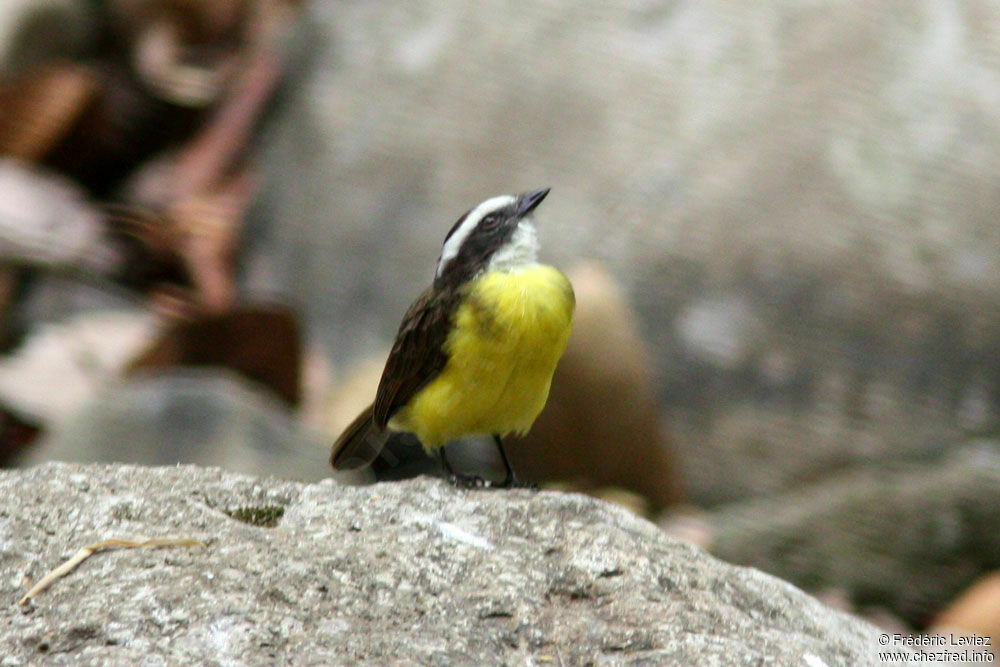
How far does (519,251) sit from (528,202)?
0.24 metres

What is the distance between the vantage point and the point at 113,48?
12.1m

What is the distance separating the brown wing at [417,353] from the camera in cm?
489

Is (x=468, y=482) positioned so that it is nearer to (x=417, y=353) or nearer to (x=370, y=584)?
(x=417, y=353)

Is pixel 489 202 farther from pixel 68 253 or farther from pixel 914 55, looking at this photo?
pixel 68 253

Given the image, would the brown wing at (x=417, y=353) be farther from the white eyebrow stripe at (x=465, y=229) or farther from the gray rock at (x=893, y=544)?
the gray rock at (x=893, y=544)

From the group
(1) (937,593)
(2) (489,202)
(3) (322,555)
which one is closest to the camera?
(3) (322,555)

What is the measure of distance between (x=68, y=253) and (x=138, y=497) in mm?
6935

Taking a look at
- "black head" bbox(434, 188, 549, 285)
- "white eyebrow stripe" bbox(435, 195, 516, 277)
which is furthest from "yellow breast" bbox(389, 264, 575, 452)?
"white eyebrow stripe" bbox(435, 195, 516, 277)

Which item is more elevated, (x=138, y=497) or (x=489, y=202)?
(x=489, y=202)

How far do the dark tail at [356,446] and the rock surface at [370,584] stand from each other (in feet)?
3.20

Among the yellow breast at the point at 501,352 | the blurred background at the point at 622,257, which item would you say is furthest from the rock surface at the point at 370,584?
the blurred background at the point at 622,257

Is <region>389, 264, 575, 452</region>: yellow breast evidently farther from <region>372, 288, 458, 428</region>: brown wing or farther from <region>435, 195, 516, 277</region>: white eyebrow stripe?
<region>435, 195, 516, 277</region>: white eyebrow stripe

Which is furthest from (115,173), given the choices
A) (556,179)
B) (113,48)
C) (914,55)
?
(914,55)

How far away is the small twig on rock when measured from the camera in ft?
11.8
